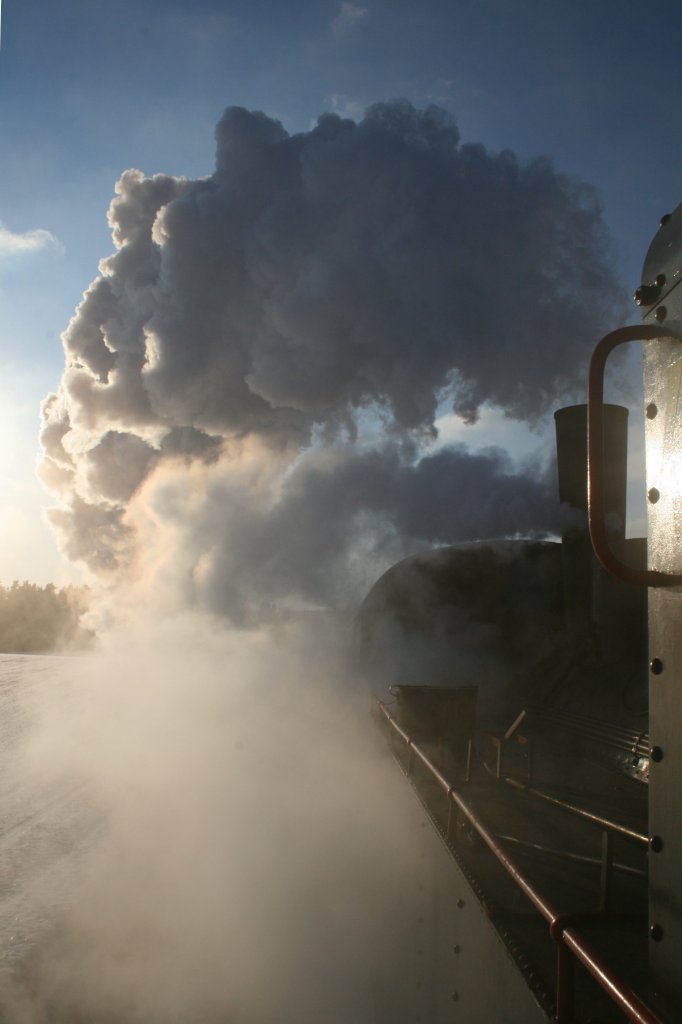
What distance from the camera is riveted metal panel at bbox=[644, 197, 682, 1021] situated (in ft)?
6.10

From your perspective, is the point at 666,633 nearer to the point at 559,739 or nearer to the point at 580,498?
the point at 559,739

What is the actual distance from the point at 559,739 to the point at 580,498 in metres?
2.95

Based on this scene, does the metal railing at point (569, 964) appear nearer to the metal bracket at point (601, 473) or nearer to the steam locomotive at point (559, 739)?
the steam locomotive at point (559, 739)

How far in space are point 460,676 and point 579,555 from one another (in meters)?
2.44

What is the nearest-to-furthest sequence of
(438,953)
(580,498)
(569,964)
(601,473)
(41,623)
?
(601,473) → (569,964) → (438,953) → (580,498) → (41,623)

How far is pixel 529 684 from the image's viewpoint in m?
7.58

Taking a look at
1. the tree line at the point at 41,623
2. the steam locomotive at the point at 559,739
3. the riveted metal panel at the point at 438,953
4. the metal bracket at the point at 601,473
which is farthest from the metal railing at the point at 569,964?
the tree line at the point at 41,623

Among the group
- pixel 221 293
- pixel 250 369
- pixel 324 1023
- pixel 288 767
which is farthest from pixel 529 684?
pixel 221 293

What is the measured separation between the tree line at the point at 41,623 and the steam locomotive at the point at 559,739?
33.9 metres

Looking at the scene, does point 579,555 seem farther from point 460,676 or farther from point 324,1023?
point 324,1023

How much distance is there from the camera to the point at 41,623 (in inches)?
1837

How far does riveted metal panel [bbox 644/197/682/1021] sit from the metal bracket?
48mm

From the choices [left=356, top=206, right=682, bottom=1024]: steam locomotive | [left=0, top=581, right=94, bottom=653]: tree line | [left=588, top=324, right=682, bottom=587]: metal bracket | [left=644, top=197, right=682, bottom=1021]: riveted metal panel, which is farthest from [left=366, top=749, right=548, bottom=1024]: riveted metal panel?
[left=0, top=581, right=94, bottom=653]: tree line

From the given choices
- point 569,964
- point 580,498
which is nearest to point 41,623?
point 580,498
